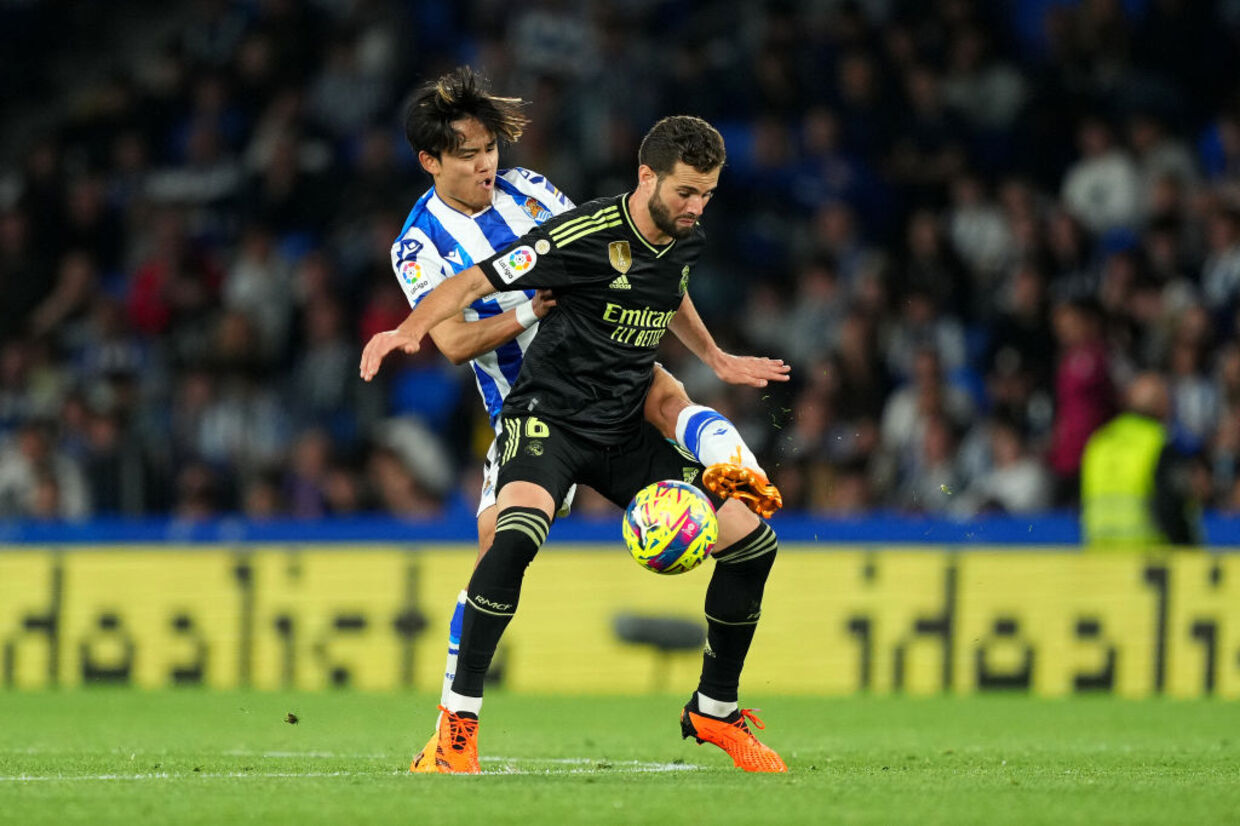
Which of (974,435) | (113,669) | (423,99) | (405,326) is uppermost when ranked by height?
(423,99)

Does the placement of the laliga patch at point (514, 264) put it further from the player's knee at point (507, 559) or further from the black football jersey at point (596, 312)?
the player's knee at point (507, 559)

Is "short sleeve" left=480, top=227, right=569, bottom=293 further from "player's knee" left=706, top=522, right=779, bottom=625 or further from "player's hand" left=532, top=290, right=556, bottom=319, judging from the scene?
"player's knee" left=706, top=522, right=779, bottom=625

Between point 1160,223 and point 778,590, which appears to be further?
point 1160,223

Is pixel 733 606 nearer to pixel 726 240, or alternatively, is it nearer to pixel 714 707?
pixel 714 707

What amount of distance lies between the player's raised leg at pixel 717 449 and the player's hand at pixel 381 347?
42.2 inches

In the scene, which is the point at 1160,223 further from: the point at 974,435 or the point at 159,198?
the point at 159,198

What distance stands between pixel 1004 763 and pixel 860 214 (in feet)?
27.6

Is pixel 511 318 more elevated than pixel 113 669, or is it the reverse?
pixel 511 318

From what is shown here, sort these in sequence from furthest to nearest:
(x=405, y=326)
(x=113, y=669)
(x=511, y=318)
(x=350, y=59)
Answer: (x=350, y=59) < (x=113, y=669) < (x=511, y=318) < (x=405, y=326)

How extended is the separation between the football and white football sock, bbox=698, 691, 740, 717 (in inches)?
21.5

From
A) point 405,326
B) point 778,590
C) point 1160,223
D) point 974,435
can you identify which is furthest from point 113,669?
point 1160,223

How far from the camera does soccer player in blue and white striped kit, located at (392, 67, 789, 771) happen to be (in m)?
6.95

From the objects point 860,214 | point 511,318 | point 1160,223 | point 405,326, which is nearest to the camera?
point 405,326

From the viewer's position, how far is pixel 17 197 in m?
18.0
